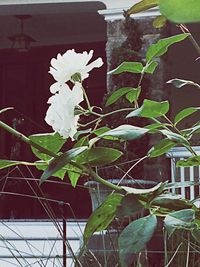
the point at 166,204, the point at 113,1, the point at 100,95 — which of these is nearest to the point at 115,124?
the point at 113,1

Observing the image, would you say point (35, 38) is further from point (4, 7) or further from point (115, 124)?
point (115, 124)

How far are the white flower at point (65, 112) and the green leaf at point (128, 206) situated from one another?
4.4 inches

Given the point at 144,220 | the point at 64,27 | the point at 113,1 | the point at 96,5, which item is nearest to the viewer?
the point at 144,220

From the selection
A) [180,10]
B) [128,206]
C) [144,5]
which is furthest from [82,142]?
[180,10]

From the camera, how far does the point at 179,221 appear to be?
856 mm

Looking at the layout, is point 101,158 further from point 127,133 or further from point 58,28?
point 58,28

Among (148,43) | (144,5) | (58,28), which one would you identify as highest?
(58,28)

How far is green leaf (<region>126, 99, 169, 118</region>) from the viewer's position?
1.00m

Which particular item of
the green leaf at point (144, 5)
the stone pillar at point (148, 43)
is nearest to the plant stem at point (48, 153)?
the green leaf at point (144, 5)

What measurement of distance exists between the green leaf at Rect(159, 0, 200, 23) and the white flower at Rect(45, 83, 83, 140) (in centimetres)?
38

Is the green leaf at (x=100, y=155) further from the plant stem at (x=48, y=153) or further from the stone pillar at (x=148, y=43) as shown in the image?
the stone pillar at (x=148, y=43)

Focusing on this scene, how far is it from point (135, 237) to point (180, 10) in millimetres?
380

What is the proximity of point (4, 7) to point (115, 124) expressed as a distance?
2.58 meters

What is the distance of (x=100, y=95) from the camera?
1081 centimetres
